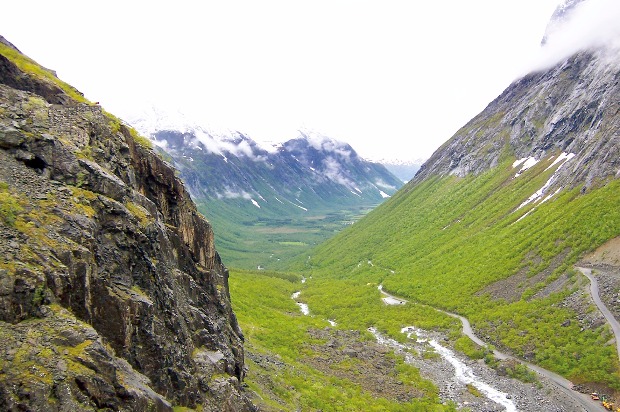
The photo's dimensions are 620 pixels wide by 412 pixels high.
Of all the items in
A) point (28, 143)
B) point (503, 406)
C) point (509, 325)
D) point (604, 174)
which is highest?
point (604, 174)

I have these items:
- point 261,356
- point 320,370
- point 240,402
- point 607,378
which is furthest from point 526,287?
point 240,402

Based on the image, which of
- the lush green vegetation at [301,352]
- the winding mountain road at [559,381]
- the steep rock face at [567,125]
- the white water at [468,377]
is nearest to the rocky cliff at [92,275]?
the lush green vegetation at [301,352]

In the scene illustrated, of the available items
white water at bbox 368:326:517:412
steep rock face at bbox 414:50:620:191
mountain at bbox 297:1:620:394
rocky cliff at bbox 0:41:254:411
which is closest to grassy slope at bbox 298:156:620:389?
mountain at bbox 297:1:620:394

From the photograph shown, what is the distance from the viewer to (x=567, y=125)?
14112 centimetres

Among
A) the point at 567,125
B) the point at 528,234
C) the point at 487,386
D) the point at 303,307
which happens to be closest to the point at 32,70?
the point at 487,386

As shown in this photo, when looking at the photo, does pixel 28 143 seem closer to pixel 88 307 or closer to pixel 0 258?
pixel 0 258

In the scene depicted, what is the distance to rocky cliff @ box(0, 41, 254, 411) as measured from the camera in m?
15.3

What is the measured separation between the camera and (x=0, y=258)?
16.0 metres

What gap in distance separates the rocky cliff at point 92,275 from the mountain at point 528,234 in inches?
1910

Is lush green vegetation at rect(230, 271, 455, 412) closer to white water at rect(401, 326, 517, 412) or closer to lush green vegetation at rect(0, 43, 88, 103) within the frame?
white water at rect(401, 326, 517, 412)

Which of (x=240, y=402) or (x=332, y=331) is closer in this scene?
(x=240, y=402)

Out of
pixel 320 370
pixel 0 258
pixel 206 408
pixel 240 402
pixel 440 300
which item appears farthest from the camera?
pixel 440 300

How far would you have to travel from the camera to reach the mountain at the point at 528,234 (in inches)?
2415

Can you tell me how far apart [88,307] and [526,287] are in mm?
78012
